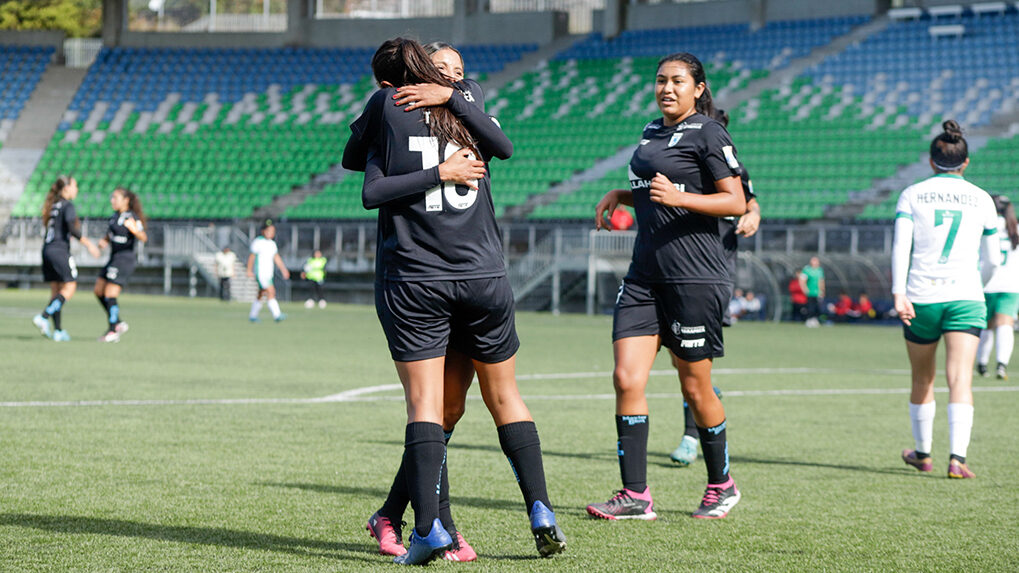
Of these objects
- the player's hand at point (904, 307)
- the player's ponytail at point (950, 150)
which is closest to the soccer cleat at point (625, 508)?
the player's hand at point (904, 307)

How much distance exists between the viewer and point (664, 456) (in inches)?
294

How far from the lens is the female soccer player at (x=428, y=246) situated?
4129 mm

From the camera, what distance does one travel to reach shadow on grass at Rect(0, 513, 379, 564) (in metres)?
4.49

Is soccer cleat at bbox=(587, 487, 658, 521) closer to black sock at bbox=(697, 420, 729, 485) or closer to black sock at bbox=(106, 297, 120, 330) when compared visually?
black sock at bbox=(697, 420, 729, 485)

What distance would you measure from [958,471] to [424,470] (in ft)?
12.1

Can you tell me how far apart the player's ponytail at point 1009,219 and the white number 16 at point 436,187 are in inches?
347

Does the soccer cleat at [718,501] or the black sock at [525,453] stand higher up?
the black sock at [525,453]

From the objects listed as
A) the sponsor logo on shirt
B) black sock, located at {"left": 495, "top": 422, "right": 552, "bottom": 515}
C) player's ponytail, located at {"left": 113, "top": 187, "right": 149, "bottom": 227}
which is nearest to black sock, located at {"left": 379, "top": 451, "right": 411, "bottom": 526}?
black sock, located at {"left": 495, "top": 422, "right": 552, "bottom": 515}

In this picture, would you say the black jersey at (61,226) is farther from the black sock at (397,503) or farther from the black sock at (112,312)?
the black sock at (397,503)

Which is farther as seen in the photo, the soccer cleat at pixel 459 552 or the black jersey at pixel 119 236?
the black jersey at pixel 119 236

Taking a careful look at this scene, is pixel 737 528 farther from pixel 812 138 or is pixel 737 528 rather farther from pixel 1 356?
pixel 812 138

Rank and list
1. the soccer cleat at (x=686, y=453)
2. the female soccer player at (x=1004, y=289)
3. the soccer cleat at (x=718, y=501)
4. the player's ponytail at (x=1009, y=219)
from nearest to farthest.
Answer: the soccer cleat at (x=718, y=501)
the soccer cleat at (x=686, y=453)
the player's ponytail at (x=1009, y=219)
the female soccer player at (x=1004, y=289)

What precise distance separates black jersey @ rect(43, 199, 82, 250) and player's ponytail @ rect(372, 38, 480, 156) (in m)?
12.1

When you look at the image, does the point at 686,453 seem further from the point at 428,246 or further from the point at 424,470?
the point at 428,246
